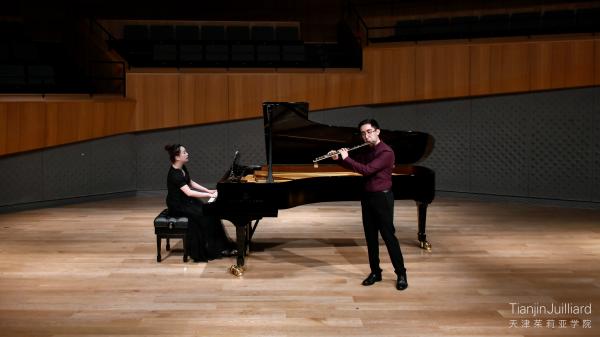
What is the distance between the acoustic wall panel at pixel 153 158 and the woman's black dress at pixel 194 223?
3821 mm

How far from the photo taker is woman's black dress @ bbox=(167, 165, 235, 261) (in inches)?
189

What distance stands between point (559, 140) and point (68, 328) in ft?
20.2

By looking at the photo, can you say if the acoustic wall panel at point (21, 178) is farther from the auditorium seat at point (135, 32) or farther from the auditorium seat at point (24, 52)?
the auditorium seat at point (135, 32)

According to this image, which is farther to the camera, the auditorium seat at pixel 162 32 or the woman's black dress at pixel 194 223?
the auditorium seat at pixel 162 32

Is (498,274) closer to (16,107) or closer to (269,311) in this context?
(269,311)

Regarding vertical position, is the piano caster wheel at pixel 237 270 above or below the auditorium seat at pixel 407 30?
below

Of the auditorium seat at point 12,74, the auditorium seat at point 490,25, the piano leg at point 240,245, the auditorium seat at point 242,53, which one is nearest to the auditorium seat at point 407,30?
the auditorium seat at point 490,25

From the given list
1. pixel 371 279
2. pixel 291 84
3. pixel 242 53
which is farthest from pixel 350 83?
pixel 371 279

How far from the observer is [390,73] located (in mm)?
8375

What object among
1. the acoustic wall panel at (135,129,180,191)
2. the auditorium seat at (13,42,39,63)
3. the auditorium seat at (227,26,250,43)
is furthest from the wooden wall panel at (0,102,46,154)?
the auditorium seat at (227,26,250,43)

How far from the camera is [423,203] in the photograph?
203 inches

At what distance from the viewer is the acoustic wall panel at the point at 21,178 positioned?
7.05m

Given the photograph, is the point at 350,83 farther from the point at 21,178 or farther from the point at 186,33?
the point at 21,178

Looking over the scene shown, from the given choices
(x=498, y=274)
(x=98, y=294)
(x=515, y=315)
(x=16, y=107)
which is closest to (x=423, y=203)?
(x=498, y=274)
